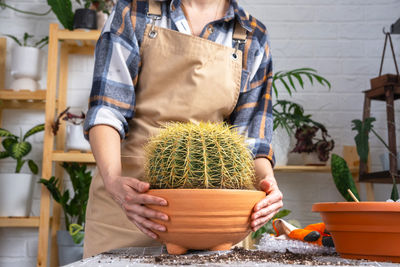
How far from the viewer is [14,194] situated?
2.40 metres

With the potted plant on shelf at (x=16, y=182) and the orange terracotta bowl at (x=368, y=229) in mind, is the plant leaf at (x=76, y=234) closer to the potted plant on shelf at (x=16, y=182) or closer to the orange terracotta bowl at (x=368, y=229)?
the potted plant on shelf at (x=16, y=182)

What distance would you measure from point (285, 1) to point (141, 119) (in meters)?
1.89

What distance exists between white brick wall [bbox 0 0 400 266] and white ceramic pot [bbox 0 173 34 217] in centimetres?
16

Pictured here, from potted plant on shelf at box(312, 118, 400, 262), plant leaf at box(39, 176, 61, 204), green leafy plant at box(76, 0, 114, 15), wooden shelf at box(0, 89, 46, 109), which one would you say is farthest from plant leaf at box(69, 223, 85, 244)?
potted plant on shelf at box(312, 118, 400, 262)

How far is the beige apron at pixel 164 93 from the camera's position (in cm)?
105

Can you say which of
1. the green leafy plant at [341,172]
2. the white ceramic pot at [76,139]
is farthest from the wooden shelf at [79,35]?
the green leafy plant at [341,172]

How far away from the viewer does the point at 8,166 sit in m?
2.60

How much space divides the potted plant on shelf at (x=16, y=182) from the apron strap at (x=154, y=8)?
1523 millimetres

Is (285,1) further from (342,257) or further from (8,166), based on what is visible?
(342,257)

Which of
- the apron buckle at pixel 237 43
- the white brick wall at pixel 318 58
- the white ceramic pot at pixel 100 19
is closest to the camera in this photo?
the apron buckle at pixel 237 43

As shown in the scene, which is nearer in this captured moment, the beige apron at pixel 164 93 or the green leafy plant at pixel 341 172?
the beige apron at pixel 164 93

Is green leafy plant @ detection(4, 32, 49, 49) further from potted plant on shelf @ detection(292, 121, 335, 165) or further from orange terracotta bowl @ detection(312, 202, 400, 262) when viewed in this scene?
orange terracotta bowl @ detection(312, 202, 400, 262)

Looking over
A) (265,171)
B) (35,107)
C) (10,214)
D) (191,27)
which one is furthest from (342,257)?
(35,107)

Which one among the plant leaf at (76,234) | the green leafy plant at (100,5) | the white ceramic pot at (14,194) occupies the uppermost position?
the green leafy plant at (100,5)
